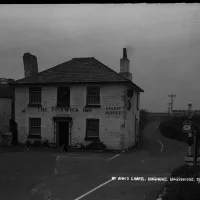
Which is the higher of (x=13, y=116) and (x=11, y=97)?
(x=11, y=97)

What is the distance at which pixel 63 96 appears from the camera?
1388 centimetres

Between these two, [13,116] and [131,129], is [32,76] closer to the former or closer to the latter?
[13,116]

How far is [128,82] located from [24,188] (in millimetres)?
8351

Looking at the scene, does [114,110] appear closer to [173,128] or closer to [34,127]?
[34,127]

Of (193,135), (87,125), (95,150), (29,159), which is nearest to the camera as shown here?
(193,135)

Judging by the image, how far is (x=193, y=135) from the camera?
201 inches

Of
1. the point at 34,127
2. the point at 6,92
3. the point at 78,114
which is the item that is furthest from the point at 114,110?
the point at 6,92

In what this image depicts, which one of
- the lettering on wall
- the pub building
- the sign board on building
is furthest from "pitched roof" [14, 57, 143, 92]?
the sign board on building

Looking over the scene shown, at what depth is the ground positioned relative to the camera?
5.29 meters

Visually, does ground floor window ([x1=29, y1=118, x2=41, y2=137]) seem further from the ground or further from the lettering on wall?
the lettering on wall

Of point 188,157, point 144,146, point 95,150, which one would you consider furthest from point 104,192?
point 95,150

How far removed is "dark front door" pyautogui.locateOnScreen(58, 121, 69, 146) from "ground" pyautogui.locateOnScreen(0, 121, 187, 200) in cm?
370

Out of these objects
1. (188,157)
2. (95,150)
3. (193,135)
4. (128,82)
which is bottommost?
(95,150)

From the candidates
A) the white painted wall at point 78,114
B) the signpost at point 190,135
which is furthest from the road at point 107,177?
the white painted wall at point 78,114
